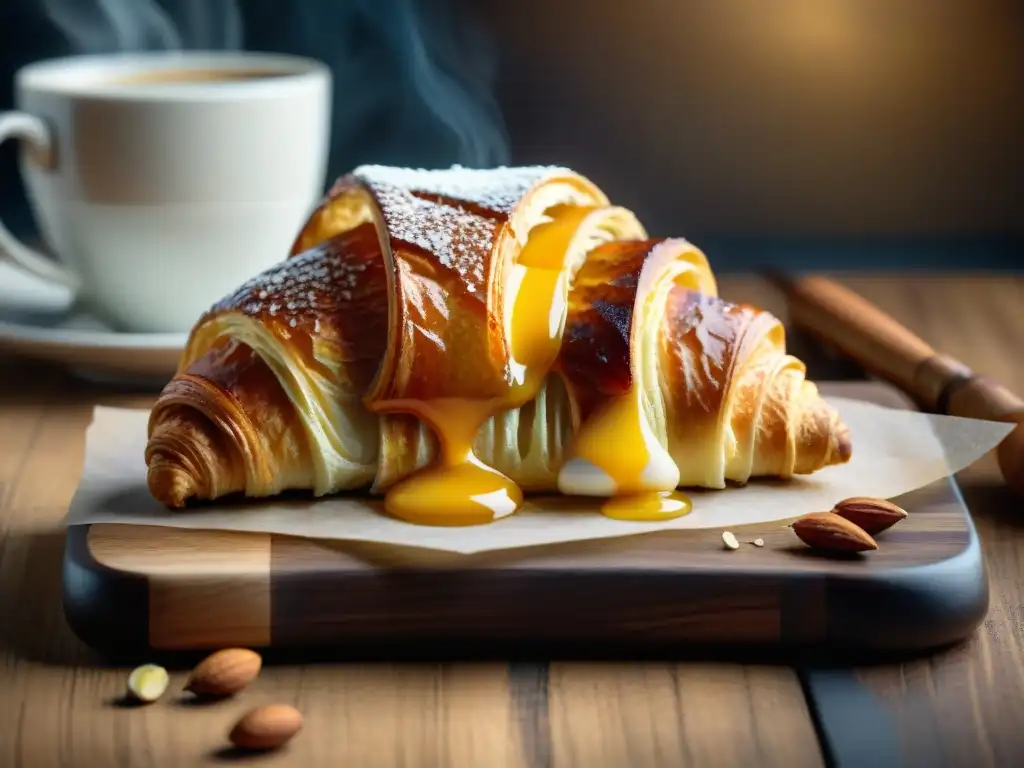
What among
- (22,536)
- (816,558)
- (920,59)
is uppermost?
(920,59)

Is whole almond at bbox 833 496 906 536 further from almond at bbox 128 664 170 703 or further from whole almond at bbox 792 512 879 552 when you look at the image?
almond at bbox 128 664 170 703

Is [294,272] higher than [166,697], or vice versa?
[294,272]


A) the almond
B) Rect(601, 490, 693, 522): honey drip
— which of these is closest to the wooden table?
the almond

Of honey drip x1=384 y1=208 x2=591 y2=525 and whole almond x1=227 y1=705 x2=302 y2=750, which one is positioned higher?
honey drip x1=384 y1=208 x2=591 y2=525

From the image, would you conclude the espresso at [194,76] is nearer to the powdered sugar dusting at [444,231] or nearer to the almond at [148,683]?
Answer: the powdered sugar dusting at [444,231]

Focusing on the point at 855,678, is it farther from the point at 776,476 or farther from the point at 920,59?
the point at 920,59

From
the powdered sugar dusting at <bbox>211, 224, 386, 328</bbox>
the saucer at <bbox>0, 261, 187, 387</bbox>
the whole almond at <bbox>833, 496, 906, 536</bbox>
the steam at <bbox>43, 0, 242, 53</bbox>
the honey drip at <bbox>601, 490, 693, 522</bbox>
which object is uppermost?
the steam at <bbox>43, 0, 242, 53</bbox>

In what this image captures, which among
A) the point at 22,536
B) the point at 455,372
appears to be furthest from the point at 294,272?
the point at 22,536

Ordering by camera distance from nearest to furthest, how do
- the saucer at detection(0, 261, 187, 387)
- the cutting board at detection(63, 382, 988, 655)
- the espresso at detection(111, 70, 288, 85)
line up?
the cutting board at detection(63, 382, 988, 655) → the saucer at detection(0, 261, 187, 387) → the espresso at detection(111, 70, 288, 85)
